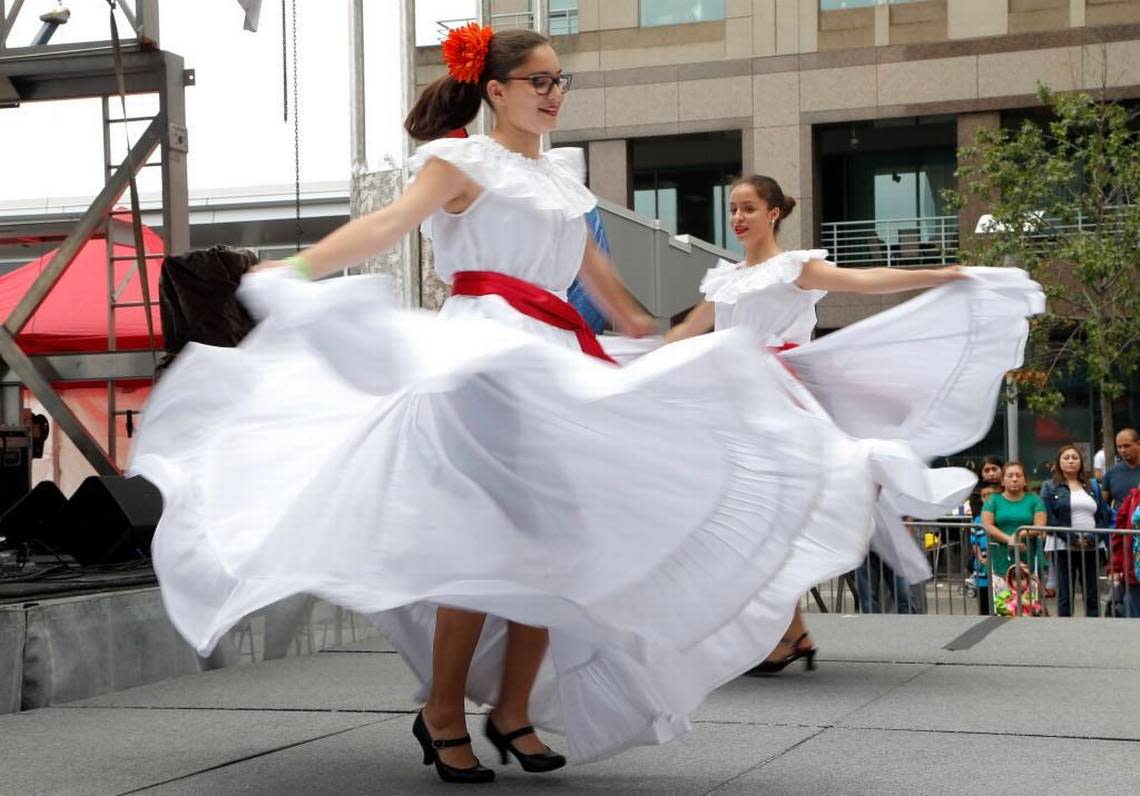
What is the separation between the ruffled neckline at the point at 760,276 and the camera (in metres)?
5.82

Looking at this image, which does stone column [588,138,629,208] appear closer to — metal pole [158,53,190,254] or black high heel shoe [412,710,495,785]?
metal pole [158,53,190,254]

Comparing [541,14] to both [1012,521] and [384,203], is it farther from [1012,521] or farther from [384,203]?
[1012,521]

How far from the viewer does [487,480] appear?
3.30m

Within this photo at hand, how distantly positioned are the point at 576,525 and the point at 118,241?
7.56 m

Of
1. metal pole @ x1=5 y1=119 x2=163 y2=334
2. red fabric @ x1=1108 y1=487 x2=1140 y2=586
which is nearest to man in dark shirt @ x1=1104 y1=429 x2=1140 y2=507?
red fabric @ x1=1108 y1=487 x2=1140 y2=586

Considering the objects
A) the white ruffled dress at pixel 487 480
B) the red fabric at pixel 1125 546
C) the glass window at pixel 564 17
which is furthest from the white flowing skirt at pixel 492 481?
the glass window at pixel 564 17

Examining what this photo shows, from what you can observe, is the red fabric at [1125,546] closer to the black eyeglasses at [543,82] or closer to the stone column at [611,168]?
the black eyeglasses at [543,82]

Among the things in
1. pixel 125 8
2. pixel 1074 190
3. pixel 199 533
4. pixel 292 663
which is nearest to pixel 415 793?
pixel 199 533

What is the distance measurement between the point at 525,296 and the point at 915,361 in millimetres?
2280

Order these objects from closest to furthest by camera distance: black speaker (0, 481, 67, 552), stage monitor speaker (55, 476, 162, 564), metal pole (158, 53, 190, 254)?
stage monitor speaker (55, 476, 162, 564) < black speaker (0, 481, 67, 552) < metal pole (158, 53, 190, 254)

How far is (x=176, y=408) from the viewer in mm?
3643

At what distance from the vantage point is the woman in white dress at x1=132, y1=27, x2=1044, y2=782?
→ 10.4ft

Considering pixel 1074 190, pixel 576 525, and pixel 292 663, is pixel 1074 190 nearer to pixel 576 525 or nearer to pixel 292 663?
pixel 292 663

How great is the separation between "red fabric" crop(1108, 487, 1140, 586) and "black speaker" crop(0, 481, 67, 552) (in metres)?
6.18
